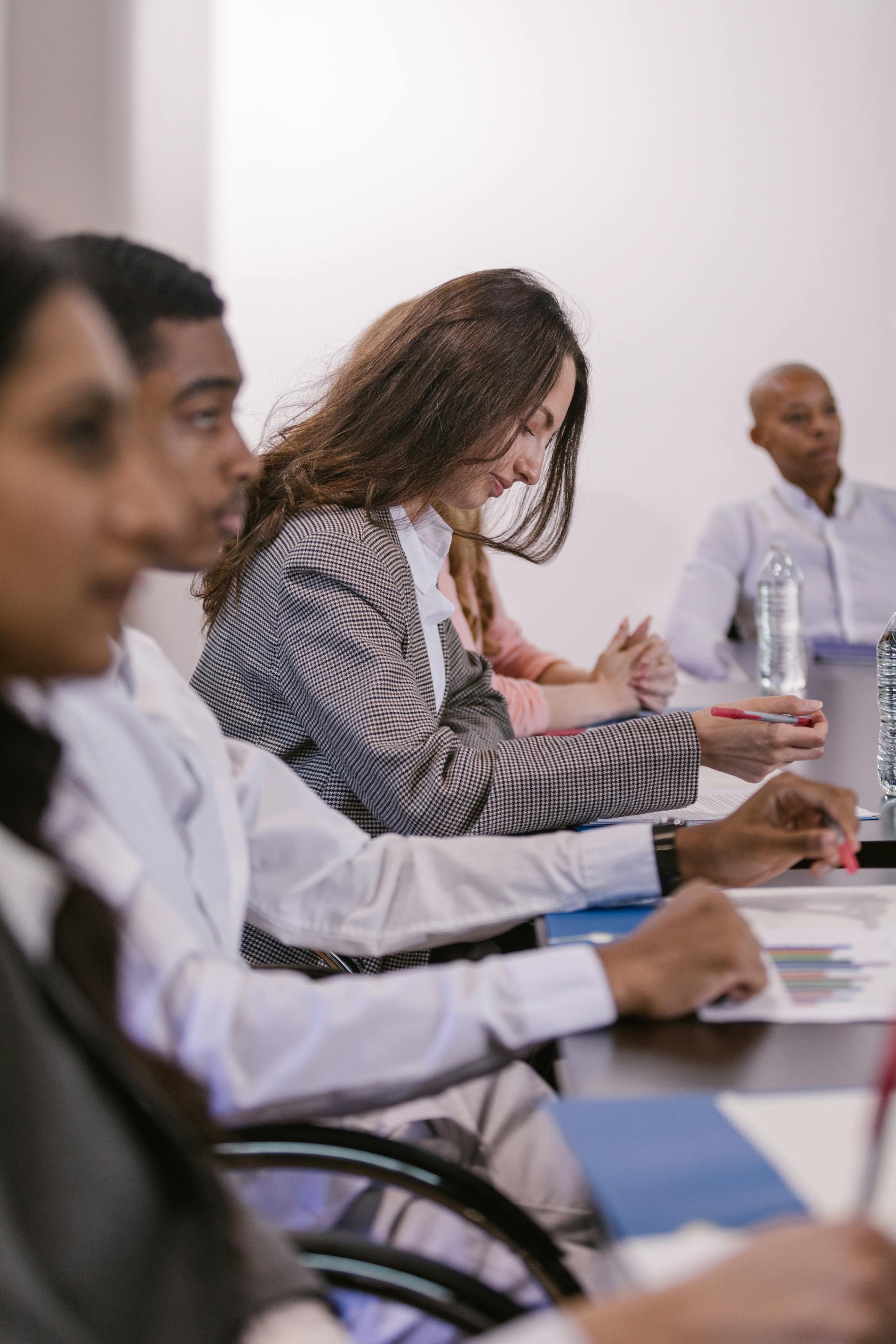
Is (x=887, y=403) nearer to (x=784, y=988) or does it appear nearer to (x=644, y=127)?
(x=644, y=127)

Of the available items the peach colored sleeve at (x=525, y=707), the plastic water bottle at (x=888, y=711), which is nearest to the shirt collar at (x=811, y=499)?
the peach colored sleeve at (x=525, y=707)

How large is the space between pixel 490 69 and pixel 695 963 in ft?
12.4

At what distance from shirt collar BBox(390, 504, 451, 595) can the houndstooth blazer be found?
0.05 meters

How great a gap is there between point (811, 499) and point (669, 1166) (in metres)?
3.51

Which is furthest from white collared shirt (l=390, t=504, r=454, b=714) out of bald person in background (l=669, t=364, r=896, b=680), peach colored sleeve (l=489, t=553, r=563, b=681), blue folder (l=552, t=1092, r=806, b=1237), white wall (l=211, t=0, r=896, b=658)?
white wall (l=211, t=0, r=896, b=658)

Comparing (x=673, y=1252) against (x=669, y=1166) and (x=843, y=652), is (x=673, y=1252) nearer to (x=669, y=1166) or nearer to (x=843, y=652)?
(x=669, y=1166)

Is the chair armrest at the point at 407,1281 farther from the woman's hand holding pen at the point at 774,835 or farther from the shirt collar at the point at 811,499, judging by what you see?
A: the shirt collar at the point at 811,499

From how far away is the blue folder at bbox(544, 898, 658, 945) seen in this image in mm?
1111

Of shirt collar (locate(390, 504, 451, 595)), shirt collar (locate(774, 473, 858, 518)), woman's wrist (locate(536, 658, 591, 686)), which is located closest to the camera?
shirt collar (locate(390, 504, 451, 595))

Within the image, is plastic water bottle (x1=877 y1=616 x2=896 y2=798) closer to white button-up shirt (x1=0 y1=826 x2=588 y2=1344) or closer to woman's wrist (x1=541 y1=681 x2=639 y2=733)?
woman's wrist (x1=541 y1=681 x2=639 y2=733)

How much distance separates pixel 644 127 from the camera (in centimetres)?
411

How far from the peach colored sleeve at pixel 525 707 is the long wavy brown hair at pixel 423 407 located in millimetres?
617

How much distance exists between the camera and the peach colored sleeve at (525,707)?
2184mm

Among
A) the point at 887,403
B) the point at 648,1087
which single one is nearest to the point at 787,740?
the point at 648,1087
